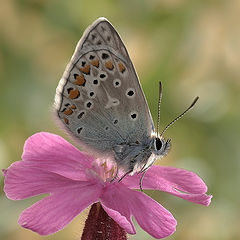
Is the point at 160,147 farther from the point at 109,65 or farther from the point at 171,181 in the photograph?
the point at 109,65

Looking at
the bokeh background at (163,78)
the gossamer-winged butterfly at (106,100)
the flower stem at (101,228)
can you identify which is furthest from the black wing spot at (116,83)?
the bokeh background at (163,78)

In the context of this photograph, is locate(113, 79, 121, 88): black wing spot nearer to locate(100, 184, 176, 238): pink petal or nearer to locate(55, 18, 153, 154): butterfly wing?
locate(55, 18, 153, 154): butterfly wing

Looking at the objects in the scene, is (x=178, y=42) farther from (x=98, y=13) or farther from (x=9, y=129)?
(x=9, y=129)

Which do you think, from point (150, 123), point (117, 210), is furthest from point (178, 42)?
point (117, 210)

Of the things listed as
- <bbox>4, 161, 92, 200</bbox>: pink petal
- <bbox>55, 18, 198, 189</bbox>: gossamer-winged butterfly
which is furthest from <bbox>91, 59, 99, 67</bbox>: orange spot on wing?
<bbox>4, 161, 92, 200</bbox>: pink petal

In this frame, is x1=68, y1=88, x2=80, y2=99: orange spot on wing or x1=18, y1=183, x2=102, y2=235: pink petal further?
x1=68, y1=88, x2=80, y2=99: orange spot on wing

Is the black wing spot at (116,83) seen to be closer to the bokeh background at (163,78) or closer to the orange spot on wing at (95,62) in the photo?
the orange spot on wing at (95,62)
